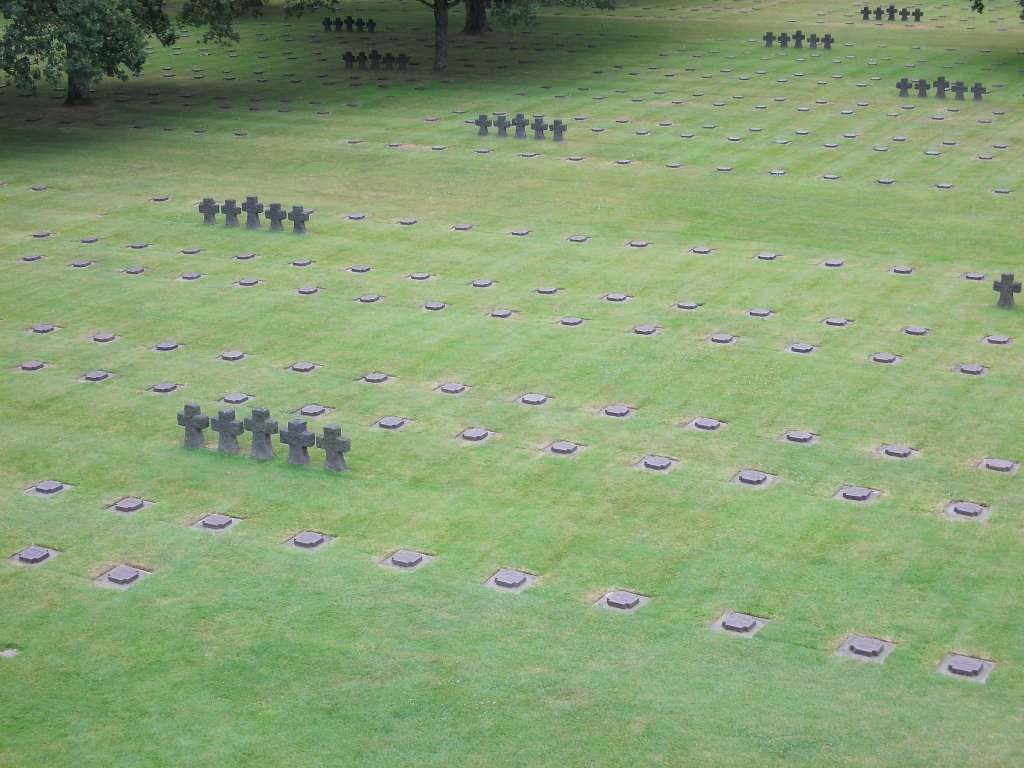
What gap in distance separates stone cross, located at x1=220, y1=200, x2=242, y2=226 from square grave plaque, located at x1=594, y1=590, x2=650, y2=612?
13.8 metres

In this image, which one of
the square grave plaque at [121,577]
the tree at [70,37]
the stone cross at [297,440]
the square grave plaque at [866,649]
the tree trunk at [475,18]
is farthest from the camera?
the tree trunk at [475,18]

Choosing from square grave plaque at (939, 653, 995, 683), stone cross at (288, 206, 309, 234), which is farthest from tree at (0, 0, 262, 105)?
square grave plaque at (939, 653, 995, 683)

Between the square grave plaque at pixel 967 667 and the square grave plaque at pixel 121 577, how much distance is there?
623cm

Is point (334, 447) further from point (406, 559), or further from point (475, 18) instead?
point (475, 18)

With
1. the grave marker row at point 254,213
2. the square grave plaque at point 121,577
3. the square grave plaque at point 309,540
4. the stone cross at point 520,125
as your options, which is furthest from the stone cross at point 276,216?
the square grave plaque at point 121,577

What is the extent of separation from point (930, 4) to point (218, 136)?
32344mm

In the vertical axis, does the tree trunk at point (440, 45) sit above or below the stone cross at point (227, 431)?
above

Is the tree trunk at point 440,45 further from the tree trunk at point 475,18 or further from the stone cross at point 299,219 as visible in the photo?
the stone cross at point 299,219

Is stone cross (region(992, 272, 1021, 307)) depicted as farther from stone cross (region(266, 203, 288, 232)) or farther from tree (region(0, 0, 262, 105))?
tree (region(0, 0, 262, 105))

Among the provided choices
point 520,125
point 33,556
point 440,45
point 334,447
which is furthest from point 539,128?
point 33,556

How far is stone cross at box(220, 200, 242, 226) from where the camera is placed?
23969mm

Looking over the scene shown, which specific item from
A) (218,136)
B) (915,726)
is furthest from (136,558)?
(218,136)

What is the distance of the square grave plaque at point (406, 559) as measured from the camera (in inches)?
491

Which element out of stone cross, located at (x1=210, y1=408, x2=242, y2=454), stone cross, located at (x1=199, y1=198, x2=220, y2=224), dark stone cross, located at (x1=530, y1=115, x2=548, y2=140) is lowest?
stone cross, located at (x1=210, y1=408, x2=242, y2=454)
